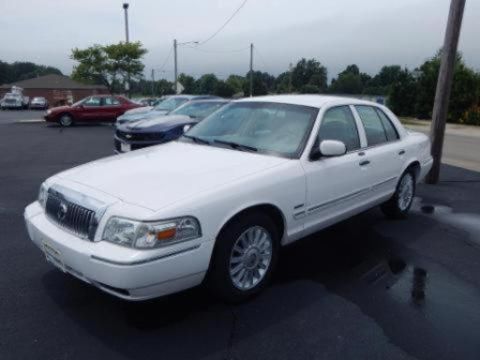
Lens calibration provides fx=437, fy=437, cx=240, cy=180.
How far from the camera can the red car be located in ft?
64.7

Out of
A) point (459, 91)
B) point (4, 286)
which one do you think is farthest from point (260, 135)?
point (459, 91)

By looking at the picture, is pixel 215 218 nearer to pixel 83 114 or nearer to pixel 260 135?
pixel 260 135

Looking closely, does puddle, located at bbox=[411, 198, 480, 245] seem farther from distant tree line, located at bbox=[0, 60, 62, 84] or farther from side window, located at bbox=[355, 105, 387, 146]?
distant tree line, located at bbox=[0, 60, 62, 84]

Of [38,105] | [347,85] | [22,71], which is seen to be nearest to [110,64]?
[38,105]

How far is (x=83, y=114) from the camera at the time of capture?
787 inches

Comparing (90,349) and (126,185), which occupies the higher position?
(126,185)

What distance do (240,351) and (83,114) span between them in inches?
747

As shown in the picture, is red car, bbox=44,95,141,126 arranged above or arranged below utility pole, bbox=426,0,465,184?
below

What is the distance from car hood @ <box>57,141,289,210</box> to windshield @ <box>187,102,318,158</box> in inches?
8.1

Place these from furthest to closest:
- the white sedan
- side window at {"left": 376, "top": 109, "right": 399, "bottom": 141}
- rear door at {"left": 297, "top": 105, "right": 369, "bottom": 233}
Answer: side window at {"left": 376, "top": 109, "right": 399, "bottom": 141} < rear door at {"left": 297, "top": 105, "right": 369, "bottom": 233} < the white sedan

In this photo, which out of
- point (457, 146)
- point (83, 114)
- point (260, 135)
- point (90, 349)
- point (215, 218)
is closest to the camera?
point (90, 349)

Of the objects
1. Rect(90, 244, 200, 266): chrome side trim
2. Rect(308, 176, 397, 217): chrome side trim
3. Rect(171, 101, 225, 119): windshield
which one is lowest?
Rect(90, 244, 200, 266): chrome side trim

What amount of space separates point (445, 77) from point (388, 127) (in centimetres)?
321

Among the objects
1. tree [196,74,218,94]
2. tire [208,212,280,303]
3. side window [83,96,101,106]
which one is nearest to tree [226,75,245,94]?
tree [196,74,218,94]
